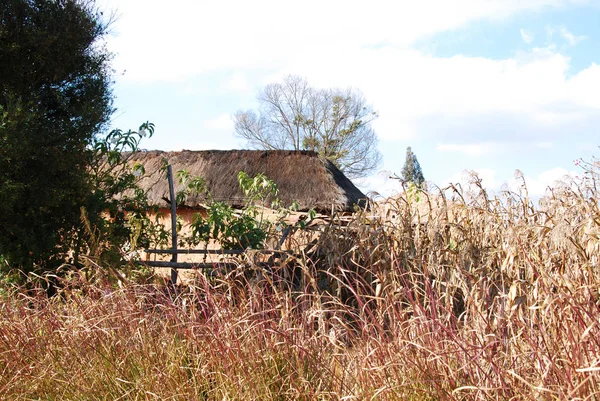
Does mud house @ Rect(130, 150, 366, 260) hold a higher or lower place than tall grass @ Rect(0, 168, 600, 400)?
higher

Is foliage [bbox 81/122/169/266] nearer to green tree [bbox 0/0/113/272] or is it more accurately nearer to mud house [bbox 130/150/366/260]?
green tree [bbox 0/0/113/272]

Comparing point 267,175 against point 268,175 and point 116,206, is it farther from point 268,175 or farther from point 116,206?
point 116,206

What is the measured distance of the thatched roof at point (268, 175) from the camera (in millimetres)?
13516

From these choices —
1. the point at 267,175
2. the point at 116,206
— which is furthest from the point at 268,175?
the point at 116,206

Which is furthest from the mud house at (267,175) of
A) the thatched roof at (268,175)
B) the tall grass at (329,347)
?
the tall grass at (329,347)

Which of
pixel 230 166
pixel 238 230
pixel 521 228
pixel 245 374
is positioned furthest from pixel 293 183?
pixel 245 374

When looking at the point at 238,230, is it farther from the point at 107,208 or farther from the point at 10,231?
the point at 10,231

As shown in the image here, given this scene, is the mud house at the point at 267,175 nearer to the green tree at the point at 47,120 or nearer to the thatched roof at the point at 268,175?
the thatched roof at the point at 268,175

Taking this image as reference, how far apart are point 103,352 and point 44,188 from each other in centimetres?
328

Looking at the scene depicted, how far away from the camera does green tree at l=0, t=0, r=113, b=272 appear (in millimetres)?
6383

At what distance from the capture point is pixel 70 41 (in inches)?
283

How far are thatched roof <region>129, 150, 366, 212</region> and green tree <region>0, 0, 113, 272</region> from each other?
5.35 meters

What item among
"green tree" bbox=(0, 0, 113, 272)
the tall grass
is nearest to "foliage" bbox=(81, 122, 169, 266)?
"green tree" bbox=(0, 0, 113, 272)

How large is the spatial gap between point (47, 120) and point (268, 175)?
7.78 metres
